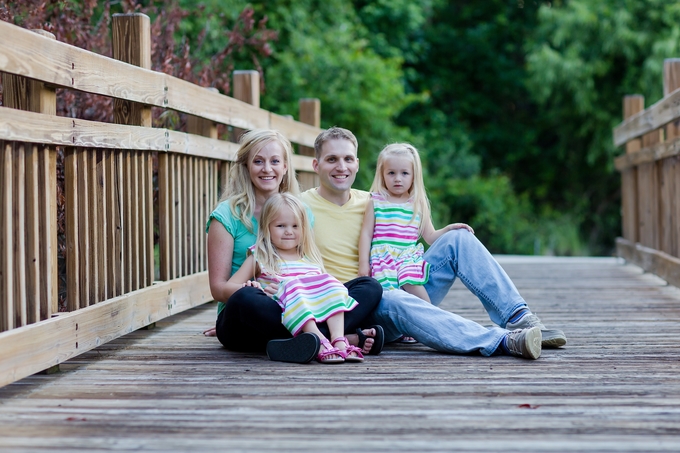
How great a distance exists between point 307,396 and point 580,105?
14.6 meters

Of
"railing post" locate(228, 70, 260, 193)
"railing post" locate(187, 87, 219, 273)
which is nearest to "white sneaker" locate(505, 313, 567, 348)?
"railing post" locate(187, 87, 219, 273)

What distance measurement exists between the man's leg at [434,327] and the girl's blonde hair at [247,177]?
0.71 meters

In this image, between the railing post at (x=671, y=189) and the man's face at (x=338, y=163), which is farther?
the railing post at (x=671, y=189)

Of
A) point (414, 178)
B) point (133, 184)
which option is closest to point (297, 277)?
point (414, 178)

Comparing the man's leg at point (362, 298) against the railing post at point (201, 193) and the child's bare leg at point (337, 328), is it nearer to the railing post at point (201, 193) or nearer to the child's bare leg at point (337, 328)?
the child's bare leg at point (337, 328)

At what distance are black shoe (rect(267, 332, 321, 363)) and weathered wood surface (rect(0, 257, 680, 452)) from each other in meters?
0.06

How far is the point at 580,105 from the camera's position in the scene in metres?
16.4

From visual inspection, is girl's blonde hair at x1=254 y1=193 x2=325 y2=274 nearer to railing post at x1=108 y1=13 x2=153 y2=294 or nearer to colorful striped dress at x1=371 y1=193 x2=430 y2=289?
colorful striped dress at x1=371 y1=193 x2=430 y2=289

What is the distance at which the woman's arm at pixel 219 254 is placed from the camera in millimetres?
3709

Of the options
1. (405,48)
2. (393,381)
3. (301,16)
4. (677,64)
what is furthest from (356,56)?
(393,381)

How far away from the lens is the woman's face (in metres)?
3.83

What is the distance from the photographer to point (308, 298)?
11.3ft

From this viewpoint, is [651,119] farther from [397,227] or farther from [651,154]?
[397,227]

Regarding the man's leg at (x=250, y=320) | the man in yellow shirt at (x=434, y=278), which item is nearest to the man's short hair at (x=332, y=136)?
the man in yellow shirt at (x=434, y=278)
